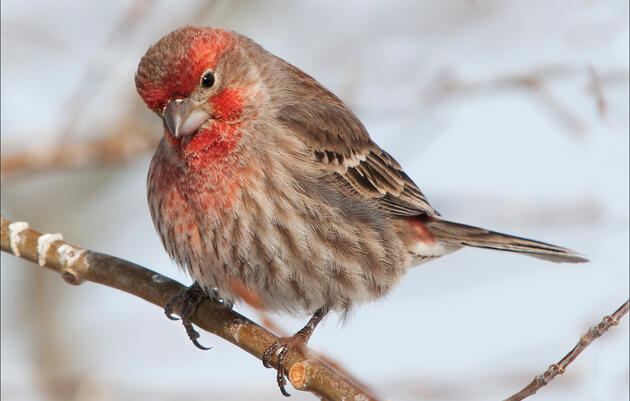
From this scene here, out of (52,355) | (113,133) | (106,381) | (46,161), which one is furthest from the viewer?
(52,355)

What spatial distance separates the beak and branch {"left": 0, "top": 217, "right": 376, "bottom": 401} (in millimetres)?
999

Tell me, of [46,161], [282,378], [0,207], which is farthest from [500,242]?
[0,207]

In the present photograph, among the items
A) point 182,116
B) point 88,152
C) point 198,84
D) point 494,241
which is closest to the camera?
point 182,116

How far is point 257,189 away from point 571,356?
2830mm

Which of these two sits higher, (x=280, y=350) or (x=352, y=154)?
(x=352, y=154)

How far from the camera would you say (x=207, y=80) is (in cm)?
664

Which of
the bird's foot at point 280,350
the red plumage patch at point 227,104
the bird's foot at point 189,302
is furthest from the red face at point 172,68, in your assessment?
the bird's foot at point 280,350

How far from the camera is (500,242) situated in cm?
786

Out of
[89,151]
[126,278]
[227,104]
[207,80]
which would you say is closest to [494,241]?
[227,104]

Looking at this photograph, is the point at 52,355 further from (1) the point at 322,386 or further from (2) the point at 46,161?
(1) the point at 322,386

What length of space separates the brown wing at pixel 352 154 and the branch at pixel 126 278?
4.77 ft

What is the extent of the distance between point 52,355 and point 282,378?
567 centimetres

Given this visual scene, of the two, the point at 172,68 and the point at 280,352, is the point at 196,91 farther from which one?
the point at 280,352

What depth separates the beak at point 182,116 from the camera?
20.9ft
